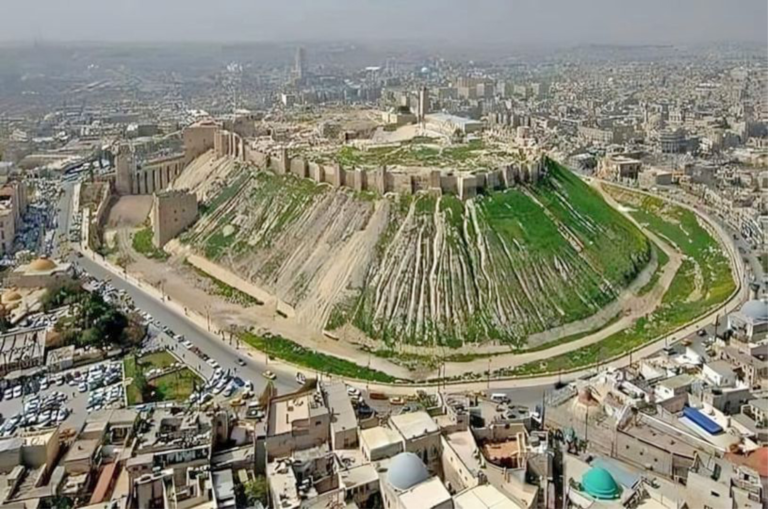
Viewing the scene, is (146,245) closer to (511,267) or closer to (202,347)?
(202,347)

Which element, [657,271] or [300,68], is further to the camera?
[300,68]

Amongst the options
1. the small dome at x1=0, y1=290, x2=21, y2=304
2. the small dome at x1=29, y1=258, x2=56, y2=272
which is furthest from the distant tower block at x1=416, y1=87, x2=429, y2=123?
the small dome at x1=0, y1=290, x2=21, y2=304

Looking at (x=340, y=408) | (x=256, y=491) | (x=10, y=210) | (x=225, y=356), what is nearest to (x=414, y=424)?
(x=340, y=408)

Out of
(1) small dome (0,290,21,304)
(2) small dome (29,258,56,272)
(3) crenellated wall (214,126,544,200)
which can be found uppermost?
(3) crenellated wall (214,126,544,200)

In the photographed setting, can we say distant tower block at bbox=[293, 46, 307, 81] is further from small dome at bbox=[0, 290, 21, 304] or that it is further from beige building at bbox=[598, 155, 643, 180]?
small dome at bbox=[0, 290, 21, 304]

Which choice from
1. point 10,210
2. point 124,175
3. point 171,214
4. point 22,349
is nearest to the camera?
point 22,349

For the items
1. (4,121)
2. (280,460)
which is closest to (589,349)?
(280,460)
